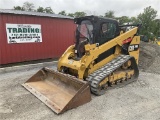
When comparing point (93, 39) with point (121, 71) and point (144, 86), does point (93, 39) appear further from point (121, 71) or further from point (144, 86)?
point (144, 86)

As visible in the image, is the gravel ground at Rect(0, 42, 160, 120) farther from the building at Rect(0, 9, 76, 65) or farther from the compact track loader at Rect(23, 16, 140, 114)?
the building at Rect(0, 9, 76, 65)

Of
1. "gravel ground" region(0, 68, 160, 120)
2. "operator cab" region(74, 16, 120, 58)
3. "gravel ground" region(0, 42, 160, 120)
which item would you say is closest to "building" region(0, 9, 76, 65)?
"gravel ground" region(0, 42, 160, 120)

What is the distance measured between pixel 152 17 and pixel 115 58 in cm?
1095

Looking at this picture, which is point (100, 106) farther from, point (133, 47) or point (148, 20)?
point (148, 20)

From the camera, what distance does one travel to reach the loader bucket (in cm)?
480

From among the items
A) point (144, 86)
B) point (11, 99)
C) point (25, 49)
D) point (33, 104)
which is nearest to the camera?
point (33, 104)

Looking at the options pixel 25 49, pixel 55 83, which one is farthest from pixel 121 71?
pixel 25 49

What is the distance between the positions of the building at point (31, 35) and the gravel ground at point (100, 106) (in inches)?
135

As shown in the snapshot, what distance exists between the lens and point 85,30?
6.62 metres

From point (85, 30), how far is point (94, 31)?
478 mm

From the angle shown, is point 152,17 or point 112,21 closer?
point 112,21

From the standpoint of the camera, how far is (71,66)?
6121mm

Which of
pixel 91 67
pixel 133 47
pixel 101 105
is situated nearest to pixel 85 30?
pixel 91 67

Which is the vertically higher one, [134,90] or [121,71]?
[121,71]
